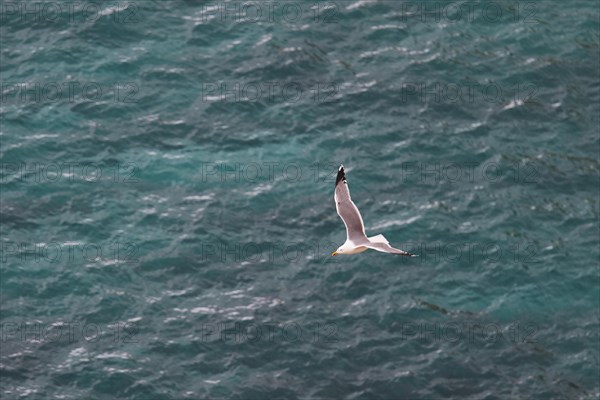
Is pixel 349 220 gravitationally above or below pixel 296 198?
above

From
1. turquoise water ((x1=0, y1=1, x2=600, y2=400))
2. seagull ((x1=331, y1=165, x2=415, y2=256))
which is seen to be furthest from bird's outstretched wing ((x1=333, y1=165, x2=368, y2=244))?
turquoise water ((x1=0, y1=1, x2=600, y2=400))

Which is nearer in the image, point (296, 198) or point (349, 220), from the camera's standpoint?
point (349, 220)

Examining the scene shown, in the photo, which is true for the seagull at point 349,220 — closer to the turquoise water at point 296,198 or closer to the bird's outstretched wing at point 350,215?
the bird's outstretched wing at point 350,215

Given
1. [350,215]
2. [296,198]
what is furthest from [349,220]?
[296,198]

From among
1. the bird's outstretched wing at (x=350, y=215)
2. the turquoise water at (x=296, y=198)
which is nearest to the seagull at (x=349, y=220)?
the bird's outstretched wing at (x=350, y=215)

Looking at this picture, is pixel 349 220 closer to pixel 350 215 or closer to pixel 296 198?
pixel 350 215

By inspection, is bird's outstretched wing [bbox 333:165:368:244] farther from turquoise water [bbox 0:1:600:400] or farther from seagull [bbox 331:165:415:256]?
turquoise water [bbox 0:1:600:400]

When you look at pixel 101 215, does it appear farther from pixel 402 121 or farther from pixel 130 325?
pixel 402 121

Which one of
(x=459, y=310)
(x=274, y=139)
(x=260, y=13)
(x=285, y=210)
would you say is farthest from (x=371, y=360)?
(x=260, y=13)
